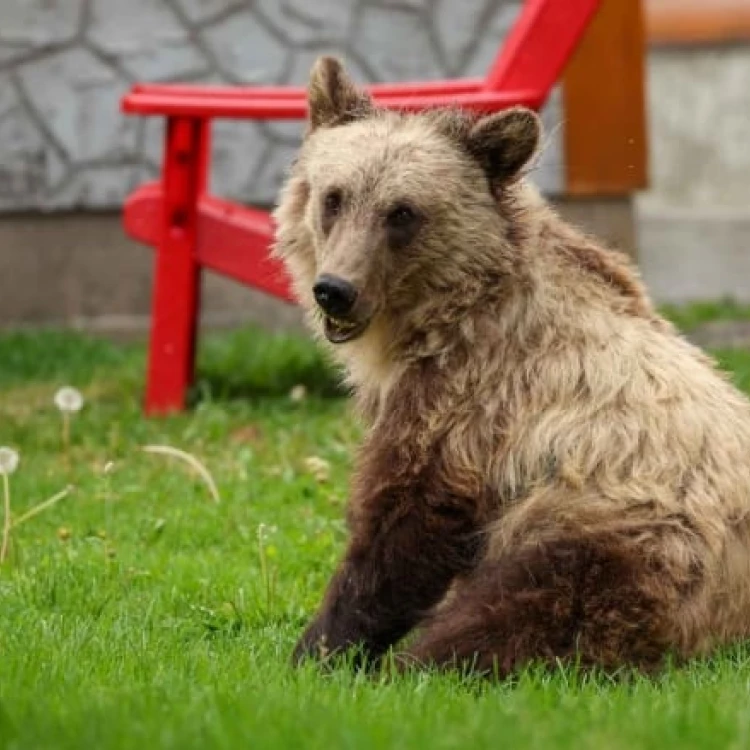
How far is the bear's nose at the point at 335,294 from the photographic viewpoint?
5422 millimetres

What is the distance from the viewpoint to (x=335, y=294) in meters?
5.42

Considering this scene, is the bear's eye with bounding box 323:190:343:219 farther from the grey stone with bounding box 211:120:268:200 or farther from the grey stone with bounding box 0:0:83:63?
the grey stone with bounding box 0:0:83:63

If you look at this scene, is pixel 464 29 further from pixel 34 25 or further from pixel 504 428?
pixel 504 428

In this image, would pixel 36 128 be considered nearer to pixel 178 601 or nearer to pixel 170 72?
pixel 170 72

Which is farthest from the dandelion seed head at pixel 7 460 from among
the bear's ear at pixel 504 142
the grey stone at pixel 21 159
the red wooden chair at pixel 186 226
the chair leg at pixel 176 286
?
the grey stone at pixel 21 159

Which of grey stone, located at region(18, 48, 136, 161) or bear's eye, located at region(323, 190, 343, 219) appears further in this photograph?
grey stone, located at region(18, 48, 136, 161)

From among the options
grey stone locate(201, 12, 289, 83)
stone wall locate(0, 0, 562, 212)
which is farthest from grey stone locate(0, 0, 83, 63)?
grey stone locate(201, 12, 289, 83)

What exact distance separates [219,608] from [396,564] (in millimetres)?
1016

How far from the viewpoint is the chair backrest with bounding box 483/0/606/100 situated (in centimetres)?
863

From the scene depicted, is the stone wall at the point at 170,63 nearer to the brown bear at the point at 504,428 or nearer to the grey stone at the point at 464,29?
the grey stone at the point at 464,29

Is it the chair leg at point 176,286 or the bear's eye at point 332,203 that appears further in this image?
the chair leg at point 176,286

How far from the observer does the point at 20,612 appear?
590cm

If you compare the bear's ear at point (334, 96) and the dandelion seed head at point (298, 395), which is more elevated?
the bear's ear at point (334, 96)

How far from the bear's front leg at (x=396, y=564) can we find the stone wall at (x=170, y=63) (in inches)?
308
